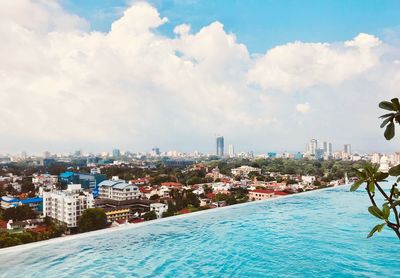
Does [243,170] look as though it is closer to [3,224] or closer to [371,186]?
[3,224]

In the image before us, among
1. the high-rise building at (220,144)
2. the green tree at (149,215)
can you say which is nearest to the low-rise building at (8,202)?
the green tree at (149,215)

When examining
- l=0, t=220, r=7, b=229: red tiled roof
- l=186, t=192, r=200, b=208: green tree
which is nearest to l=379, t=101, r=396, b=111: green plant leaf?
l=0, t=220, r=7, b=229: red tiled roof

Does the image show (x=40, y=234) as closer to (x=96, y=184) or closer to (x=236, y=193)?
(x=96, y=184)

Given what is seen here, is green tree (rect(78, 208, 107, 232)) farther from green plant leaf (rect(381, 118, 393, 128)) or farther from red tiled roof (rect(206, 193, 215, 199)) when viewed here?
green plant leaf (rect(381, 118, 393, 128))

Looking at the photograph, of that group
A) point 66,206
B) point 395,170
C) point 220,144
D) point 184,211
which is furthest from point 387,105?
point 220,144

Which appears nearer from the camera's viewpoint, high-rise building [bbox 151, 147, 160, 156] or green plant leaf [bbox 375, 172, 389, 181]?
green plant leaf [bbox 375, 172, 389, 181]

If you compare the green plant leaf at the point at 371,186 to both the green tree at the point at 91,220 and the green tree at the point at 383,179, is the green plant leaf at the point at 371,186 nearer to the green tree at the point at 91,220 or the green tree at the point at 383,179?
the green tree at the point at 383,179

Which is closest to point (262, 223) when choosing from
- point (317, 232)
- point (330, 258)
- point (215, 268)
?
point (317, 232)
